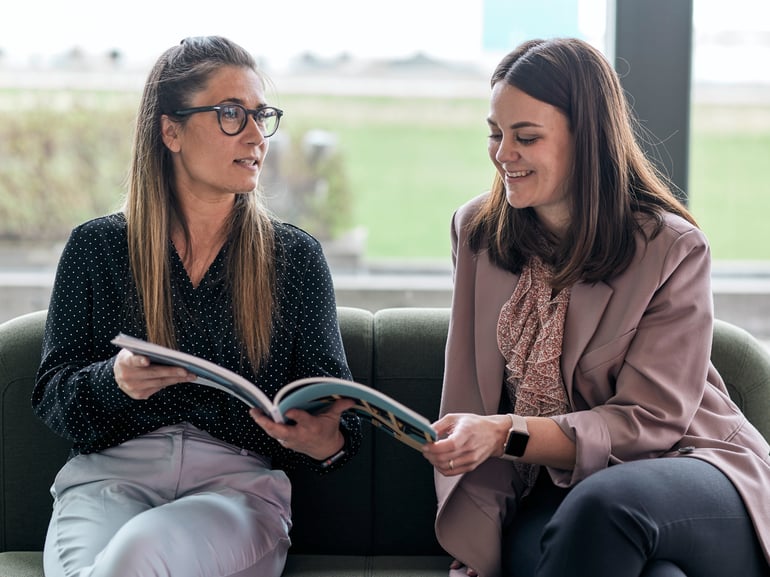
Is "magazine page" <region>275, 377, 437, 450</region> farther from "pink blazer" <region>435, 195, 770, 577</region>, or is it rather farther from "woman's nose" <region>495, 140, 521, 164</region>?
"woman's nose" <region>495, 140, 521, 164</region>

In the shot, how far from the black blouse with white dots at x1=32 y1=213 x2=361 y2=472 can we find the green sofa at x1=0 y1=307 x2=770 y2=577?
233 millimetres

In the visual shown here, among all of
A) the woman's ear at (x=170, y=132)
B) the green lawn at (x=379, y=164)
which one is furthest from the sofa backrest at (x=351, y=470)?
the green lawn at (x=379, y=164)

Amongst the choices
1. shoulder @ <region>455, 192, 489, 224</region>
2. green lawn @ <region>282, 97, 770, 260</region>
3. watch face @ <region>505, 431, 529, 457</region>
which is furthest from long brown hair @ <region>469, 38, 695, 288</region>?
green lawn @ <region>282, 97, 770, 260</region>

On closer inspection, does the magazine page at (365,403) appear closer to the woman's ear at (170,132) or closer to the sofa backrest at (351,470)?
the sofa backrest at (351,470)

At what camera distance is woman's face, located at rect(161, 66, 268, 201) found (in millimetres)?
1882

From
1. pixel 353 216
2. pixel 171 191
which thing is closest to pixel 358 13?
pixel 353 216

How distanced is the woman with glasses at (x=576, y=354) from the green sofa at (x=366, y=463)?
21 centimetres

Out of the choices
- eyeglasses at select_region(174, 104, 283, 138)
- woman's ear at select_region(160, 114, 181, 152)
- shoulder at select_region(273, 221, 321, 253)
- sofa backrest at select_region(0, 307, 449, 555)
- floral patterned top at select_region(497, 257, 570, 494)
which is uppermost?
eyeglasses at select_region(174, 104, 283, 138)

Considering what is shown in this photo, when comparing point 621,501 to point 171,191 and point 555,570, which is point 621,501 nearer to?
point 555,570

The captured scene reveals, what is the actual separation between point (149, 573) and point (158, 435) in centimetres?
35

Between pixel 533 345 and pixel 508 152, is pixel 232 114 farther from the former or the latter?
pixel 533 345

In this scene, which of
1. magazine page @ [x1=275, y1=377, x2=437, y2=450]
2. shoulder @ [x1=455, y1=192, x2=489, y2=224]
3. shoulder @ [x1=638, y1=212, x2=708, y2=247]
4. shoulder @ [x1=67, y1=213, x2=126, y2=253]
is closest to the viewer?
magazine page @ [x1=275, y1=377, x2=437, y2=450]

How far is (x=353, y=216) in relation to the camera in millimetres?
3057

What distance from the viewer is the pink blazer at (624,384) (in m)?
1.70
